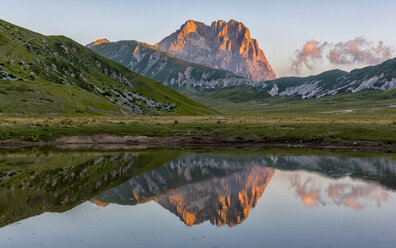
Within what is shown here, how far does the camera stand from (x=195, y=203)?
2653 centimetres

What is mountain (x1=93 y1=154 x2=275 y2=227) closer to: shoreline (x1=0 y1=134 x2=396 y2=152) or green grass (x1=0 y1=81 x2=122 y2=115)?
shoreline (x1=0 y1=134 x2=396 y2=152)

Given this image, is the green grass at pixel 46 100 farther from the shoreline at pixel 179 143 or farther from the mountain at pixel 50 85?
the shoreline at pixel 179 143

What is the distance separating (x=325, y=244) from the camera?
17953mm

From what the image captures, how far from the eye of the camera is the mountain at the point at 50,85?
109m

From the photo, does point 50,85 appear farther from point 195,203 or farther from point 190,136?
point 195,203

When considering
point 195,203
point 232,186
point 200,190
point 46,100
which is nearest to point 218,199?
point 195,203

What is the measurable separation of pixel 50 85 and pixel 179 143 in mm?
80821

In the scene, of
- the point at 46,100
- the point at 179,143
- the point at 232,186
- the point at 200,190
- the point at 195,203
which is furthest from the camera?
the point at 46,100

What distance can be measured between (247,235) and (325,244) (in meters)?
4.08

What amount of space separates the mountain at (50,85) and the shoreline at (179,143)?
41.5 meters

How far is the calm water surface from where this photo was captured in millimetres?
18969

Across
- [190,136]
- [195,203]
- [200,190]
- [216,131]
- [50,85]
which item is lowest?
[190,136]

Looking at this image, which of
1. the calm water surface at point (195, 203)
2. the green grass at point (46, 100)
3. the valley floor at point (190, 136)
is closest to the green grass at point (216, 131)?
the valley floor at point (190, 136)

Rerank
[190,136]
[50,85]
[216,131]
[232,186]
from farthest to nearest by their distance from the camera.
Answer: [50,85] < [216,131] < [190,136] < [232,186]
